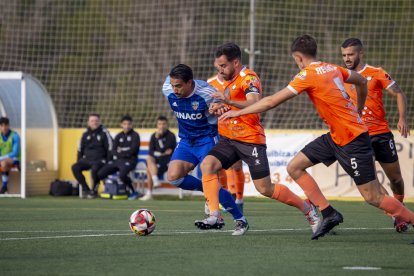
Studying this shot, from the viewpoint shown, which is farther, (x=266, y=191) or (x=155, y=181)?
(x=155, y=181)

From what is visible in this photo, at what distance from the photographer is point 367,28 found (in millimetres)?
25172

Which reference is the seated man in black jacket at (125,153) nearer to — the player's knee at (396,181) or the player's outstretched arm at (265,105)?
the player's knee at (396,181)

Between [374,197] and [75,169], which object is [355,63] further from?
[75,169]

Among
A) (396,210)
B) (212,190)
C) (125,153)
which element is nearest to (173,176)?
(212,190)

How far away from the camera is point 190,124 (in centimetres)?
A: 1033

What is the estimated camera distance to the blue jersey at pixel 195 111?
33.1ft

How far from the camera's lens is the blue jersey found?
1010 cm

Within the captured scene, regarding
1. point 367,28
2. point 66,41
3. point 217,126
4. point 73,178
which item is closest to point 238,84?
point 217,126

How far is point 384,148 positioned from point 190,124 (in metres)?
2.26

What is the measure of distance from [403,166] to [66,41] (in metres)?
17.1

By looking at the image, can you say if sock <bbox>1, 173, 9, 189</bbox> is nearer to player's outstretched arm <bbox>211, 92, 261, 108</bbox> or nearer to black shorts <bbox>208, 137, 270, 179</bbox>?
black shorts <bbox>208, 137, 270, 179</bbox>

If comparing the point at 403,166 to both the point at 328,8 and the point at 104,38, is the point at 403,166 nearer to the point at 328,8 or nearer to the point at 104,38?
the point at 328,8

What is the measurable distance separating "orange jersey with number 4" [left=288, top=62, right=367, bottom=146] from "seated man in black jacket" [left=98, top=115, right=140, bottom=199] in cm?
1027

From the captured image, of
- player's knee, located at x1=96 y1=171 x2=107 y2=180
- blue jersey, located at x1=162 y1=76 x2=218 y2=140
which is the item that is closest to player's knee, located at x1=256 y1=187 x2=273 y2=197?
blue jersey, located at x1=162 y1=76 x2=218 y2=140
